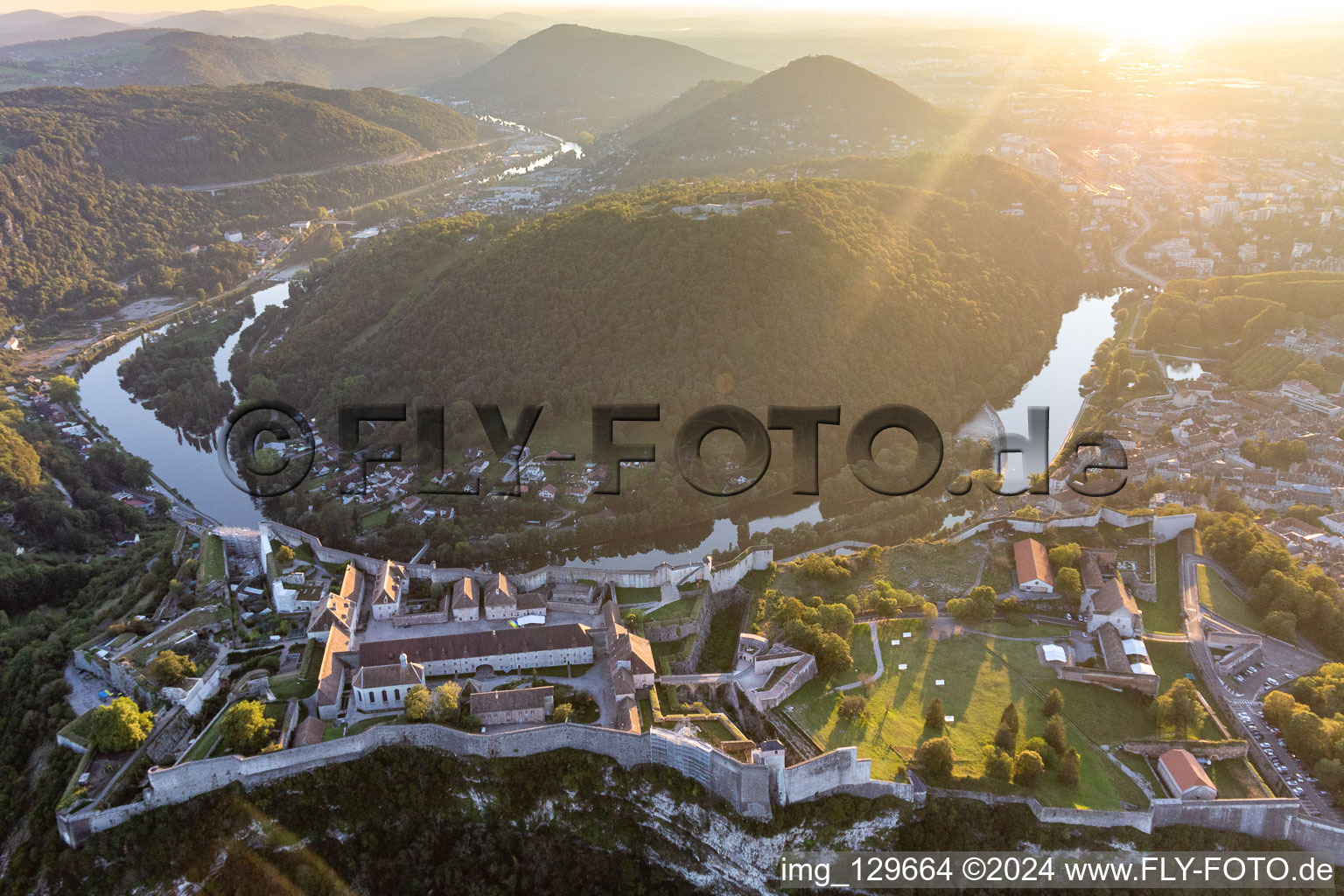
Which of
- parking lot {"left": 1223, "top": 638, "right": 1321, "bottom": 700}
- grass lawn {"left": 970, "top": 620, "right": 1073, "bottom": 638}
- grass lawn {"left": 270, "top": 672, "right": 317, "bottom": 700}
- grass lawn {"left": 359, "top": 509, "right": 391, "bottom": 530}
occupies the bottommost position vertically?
grass lawn {"left": 359, "top": 509, "right": 391, "bottom": 530}

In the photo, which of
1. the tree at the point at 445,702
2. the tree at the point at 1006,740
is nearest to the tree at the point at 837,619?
the tree at the point at 1006,740

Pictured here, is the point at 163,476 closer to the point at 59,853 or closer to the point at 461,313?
the point at 461,313

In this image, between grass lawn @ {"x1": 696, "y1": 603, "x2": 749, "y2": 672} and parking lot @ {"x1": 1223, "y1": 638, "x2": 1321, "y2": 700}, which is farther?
grass lawn @ {"x1": 696, "y1": 603, "x2": 749, "y2": 672}

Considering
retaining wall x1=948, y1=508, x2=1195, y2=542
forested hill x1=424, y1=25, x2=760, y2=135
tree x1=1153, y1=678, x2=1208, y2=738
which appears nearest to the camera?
tree x1=1153, y1=678, x2=1208, y2=738

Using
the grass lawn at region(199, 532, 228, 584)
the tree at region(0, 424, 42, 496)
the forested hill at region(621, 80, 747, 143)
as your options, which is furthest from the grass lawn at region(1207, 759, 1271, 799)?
the forested hill at region(621, 80, 747, 143)

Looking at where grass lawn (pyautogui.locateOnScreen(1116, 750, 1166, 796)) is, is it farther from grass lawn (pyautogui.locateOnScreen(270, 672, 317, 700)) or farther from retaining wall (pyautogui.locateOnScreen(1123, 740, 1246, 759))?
grass lawn (pyautogui.locateOnScreen(270, 672, 317, 700))

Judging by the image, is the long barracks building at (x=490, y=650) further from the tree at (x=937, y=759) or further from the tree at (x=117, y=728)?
the tree at (x=937, y=759)
